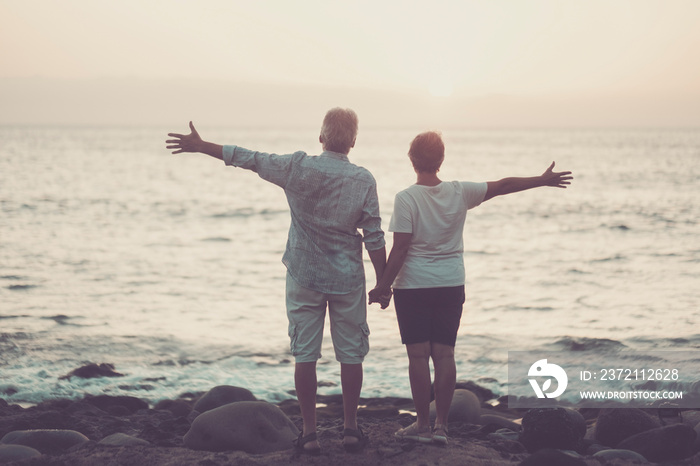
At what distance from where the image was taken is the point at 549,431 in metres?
5.45

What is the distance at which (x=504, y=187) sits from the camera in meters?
4.98

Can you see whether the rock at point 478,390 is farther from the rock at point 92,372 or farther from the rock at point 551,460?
the rock at point 92,372

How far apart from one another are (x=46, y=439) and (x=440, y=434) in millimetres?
2966

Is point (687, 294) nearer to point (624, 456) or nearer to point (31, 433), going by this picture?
point (624, 456)

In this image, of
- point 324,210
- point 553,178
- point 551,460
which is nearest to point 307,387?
point 324,210

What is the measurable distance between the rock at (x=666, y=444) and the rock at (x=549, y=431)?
476 mm

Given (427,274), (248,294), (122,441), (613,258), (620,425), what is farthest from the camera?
(613,258)

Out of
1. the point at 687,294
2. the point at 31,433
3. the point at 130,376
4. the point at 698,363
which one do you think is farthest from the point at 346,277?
the point at 687,294

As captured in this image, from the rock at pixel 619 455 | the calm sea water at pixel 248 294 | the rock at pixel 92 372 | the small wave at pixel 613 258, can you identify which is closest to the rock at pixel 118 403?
the calm sea water at pixel 248 294

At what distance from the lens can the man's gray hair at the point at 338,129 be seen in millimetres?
4559

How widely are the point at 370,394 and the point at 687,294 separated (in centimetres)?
755

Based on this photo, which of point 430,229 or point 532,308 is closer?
point 430,229

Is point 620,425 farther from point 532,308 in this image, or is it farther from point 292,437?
point 532,308

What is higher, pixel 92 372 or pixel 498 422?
pixel 498 422
